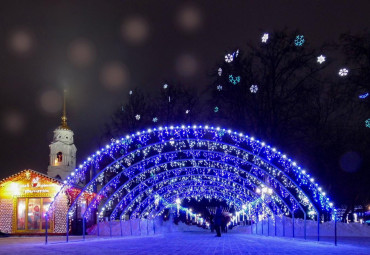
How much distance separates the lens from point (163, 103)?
116 feet

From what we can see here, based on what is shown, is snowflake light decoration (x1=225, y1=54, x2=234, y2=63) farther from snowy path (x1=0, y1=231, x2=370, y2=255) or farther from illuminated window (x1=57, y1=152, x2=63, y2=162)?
illuminated window (x1=57, y1=152, x2=63, y2=162)

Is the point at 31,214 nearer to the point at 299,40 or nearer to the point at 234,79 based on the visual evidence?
the point at 234,79

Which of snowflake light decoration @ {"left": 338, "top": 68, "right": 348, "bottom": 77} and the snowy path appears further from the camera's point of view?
snowflake light decoration @ {"left": 338, "top": 68, "right": 348, "bottom": 77}

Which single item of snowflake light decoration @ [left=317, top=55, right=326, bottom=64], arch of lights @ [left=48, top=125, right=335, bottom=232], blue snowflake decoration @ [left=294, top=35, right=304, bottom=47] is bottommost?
arch of lights @ [left=48, top=125, right=335, bottom=232]

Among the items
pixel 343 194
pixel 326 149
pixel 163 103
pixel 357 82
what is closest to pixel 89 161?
pixel 357 82

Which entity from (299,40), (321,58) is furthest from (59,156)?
(321,58)

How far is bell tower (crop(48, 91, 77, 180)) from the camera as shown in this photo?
71.4 metres

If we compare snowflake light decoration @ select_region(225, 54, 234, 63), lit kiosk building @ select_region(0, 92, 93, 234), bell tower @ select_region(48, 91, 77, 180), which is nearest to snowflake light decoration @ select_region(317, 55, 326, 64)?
snowflake light decoration @ select_region(225, 54, 234, 63)

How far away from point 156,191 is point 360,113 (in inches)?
533

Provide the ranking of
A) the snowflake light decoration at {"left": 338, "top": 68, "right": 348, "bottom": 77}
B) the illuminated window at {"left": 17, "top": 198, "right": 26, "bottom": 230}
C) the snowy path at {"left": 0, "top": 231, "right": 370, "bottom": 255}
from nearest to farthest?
the snowy path at {"left": 0, "top": 231, "right": 370, "bottom": 255}
the snowflake light decoration at {"left": 338, "top": 68, "right": 348, "bottom": 77}
the illuminated window at {"left": 17, "top": 198, "right": 26, "bottom": 230}

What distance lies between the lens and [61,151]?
7194 centimetres

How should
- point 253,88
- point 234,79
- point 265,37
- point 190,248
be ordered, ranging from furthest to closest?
point 234,79 → point 253,88 → point 265,37 → point 190,248

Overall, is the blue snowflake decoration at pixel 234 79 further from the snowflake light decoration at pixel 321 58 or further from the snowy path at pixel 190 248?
the snowy path at pixel 190 248

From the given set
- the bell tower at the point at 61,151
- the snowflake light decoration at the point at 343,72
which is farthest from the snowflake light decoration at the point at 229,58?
the bell tower at the point at 61,151
